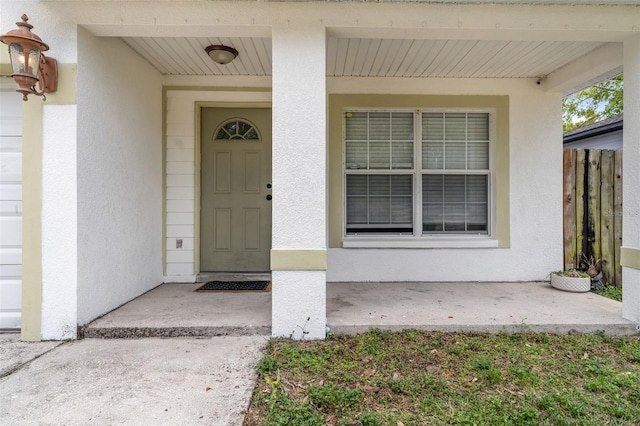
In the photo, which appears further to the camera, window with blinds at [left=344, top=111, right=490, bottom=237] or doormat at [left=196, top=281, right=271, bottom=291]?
window with blinds at [left=344, top=111, right=490, bottom=237]

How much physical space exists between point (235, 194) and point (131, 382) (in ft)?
8.75

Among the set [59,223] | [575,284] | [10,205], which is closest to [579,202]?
[575,284]

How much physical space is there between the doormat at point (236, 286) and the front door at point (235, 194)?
0.84ft

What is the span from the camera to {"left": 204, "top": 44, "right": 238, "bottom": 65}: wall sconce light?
3434 mm

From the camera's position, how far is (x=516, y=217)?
174 inches

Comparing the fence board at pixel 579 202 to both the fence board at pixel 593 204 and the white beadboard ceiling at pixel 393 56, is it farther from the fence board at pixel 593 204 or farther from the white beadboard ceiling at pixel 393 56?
the white beadboard ceiling at pixel 393 56

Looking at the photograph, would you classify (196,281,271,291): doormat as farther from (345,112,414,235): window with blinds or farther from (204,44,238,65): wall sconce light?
(204,44,238,65): wall sconce light

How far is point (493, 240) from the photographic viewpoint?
14.5 ft

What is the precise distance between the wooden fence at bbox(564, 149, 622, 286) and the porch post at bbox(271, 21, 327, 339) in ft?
12.0

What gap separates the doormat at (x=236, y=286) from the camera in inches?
157

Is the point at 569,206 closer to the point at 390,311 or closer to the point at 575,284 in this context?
the point at 575,284

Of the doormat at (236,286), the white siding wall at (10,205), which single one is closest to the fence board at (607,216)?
the doormat at (236,286)

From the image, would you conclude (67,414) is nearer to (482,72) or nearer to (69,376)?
(69,376)

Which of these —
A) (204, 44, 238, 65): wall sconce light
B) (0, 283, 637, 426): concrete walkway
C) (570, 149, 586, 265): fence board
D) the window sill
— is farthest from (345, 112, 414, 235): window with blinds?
(570, 149, 586, 265): fence board
